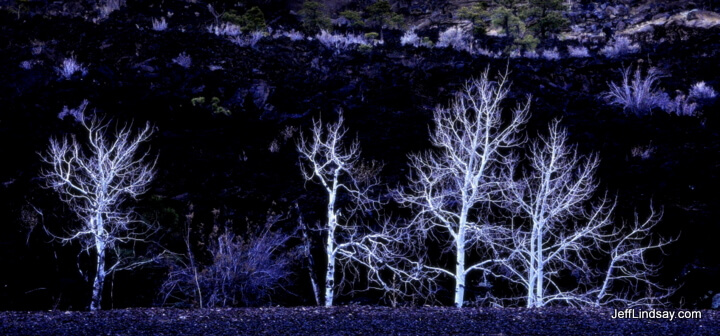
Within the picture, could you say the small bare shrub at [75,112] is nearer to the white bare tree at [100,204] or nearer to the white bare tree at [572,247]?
the white bare tree at [100,204]

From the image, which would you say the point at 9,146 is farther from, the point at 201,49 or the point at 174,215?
the point at 201,49

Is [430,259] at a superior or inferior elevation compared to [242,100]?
inferior

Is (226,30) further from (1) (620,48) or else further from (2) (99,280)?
(1) (620,48)

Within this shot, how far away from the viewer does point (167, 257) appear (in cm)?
1656

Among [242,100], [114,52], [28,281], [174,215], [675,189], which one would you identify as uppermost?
[114,52]

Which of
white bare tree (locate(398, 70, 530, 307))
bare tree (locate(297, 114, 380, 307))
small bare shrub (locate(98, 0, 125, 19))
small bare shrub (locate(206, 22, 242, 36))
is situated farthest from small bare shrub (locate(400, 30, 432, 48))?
small bare shrub (locate(98, 0, 125, 19))

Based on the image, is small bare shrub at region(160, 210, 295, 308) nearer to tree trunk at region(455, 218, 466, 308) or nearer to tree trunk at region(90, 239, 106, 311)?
tree trunk at region(90, 239, 106, 311)

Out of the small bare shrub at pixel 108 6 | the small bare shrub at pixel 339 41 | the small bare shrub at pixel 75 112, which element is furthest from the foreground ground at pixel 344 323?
the small bare shrub at pixel 108 6

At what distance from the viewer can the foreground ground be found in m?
7.93

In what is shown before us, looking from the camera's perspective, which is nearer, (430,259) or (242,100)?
(430,259)

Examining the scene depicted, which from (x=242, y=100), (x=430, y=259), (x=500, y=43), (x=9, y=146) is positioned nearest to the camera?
(x=430, y=259)

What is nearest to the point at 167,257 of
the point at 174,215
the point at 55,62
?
the point at 174,215

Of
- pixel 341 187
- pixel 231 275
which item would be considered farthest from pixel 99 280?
pixel 341 187

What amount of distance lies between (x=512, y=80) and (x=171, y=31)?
17374 millimetres
